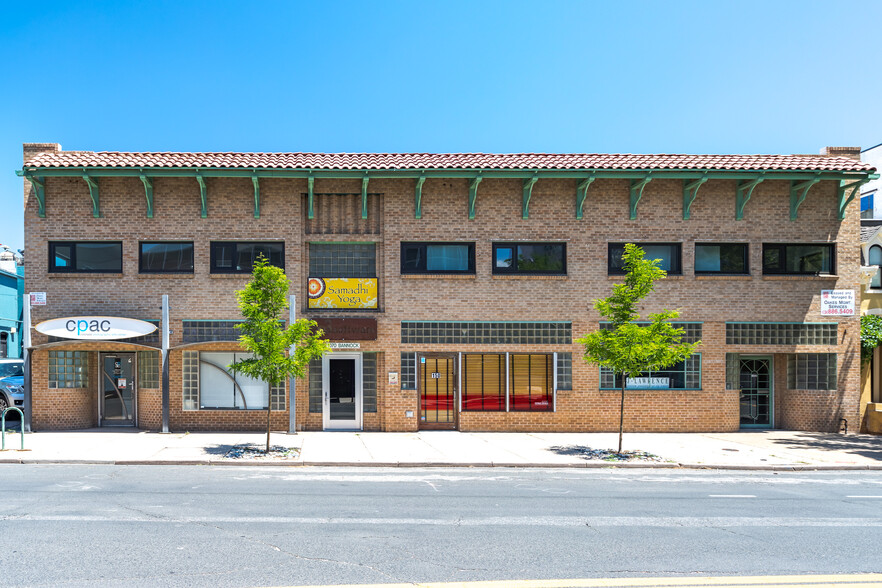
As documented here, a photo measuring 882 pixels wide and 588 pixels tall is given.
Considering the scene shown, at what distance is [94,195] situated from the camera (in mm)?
15945

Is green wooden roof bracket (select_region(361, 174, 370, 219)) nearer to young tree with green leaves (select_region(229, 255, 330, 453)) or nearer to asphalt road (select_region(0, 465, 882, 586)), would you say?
young tree with green leaves (select_region(229, 255, 330, 453))

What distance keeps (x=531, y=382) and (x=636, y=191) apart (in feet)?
20.8

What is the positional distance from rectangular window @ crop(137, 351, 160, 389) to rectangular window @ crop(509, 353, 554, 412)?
10136 mm

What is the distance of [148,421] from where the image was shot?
16.4 m

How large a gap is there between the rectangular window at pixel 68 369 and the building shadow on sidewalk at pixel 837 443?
19.3 metres

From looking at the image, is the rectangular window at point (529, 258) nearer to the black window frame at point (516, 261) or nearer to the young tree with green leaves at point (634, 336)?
the black window frame at point (516, 261)

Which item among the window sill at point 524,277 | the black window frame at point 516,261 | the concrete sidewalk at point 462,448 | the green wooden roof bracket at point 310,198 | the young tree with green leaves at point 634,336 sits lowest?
the concrete sidewalk at point 462,448

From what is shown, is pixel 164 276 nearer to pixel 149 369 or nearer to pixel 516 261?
pixel 149 369

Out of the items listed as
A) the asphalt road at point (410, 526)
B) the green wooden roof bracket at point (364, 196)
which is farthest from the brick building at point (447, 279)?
the asphalt road at point (410, 526)

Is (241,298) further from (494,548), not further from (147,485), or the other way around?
(494,548)

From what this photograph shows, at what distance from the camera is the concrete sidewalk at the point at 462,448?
12.7 meters

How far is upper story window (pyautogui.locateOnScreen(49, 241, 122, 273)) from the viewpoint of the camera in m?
16.3

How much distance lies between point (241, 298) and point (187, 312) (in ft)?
13.7

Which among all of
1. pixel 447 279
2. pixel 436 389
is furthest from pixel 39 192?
pixel 436 389
